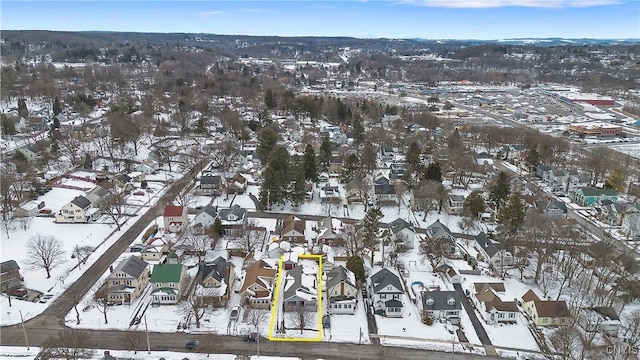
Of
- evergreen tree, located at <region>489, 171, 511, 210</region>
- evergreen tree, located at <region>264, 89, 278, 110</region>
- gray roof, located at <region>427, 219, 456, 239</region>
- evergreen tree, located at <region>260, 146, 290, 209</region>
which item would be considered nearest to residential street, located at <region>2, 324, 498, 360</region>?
gray roof, located at <region>427, 219, 456, 239</region>

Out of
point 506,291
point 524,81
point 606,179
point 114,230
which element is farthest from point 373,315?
point 524,81

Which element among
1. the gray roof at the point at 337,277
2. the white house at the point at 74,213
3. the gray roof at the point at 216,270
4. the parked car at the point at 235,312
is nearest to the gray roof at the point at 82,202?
the white house at the point at 74,213

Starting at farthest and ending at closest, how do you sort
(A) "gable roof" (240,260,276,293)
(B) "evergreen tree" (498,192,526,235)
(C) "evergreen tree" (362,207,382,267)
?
(B) "evergreen tree" (498,192,526,235) < (C) "evergreen tree" (362,207,382,267) < (A) "gable roof" (240,260,276,293)

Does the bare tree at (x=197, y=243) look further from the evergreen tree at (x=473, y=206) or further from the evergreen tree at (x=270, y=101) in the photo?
the evergreen tree at (x=270, y=101)

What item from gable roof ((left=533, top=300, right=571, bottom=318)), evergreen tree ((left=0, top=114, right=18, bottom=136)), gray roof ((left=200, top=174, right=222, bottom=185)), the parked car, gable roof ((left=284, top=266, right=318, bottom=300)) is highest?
evergreen tree ((left=0, top=114, right=18, bottom=136))

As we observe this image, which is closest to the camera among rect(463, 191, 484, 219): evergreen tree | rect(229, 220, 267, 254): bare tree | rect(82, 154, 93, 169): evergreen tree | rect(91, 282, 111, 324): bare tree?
rect(91, 282, 111, 324): bare tree

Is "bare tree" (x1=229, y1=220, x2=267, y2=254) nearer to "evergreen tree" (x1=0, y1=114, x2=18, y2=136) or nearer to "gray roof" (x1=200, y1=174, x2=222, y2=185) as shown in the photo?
"gray roof" (x1=200, y1=174, x2=222, y2=185)

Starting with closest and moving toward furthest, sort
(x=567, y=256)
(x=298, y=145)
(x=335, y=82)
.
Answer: (x=567, y=256), (x=298, y=145), (x=335, y=82)

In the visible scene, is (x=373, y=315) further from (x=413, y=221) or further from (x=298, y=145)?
(x=298, y=145)
